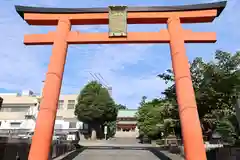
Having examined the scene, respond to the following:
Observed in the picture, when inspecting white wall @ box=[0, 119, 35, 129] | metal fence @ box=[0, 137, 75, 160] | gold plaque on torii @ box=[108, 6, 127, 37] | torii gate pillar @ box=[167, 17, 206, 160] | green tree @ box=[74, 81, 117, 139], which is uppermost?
green tree @ box=[74, 81, 117, 139]

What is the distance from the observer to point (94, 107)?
4731cm

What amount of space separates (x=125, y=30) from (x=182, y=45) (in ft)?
8.62

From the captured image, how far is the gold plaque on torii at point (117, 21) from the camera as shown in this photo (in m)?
12.4

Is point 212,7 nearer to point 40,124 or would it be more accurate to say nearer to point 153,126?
point 40,124

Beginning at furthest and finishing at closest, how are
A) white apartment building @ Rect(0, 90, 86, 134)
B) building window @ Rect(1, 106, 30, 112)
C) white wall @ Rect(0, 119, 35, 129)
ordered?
building window @ Rect(1, 106, 30, 112) < white apartment building @ Rect(0, 90, 86, 134) < white wall @ Rect(0, 119, 35, 129)

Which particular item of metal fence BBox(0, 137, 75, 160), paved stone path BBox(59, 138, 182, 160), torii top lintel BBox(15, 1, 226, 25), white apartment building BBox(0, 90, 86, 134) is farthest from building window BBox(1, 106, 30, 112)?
torii top lintel BBox(15, 1, 226, 25)

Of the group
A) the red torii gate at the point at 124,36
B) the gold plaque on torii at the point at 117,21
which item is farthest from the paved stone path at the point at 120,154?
the gold plaque on torii at the point at 117,21

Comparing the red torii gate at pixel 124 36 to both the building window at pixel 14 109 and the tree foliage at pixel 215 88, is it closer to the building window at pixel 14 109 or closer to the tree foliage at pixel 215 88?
the tree foliage at pixel 215 88

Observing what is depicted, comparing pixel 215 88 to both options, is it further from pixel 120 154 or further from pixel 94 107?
pixel 94 107

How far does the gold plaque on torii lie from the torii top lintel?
0.81ft

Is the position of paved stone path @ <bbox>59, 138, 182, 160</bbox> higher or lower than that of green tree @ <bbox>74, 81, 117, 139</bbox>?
lower

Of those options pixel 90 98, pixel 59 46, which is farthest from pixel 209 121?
pixel 90 98

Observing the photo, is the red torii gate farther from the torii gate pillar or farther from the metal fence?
the metal fence

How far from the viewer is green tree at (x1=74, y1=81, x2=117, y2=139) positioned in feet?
156
